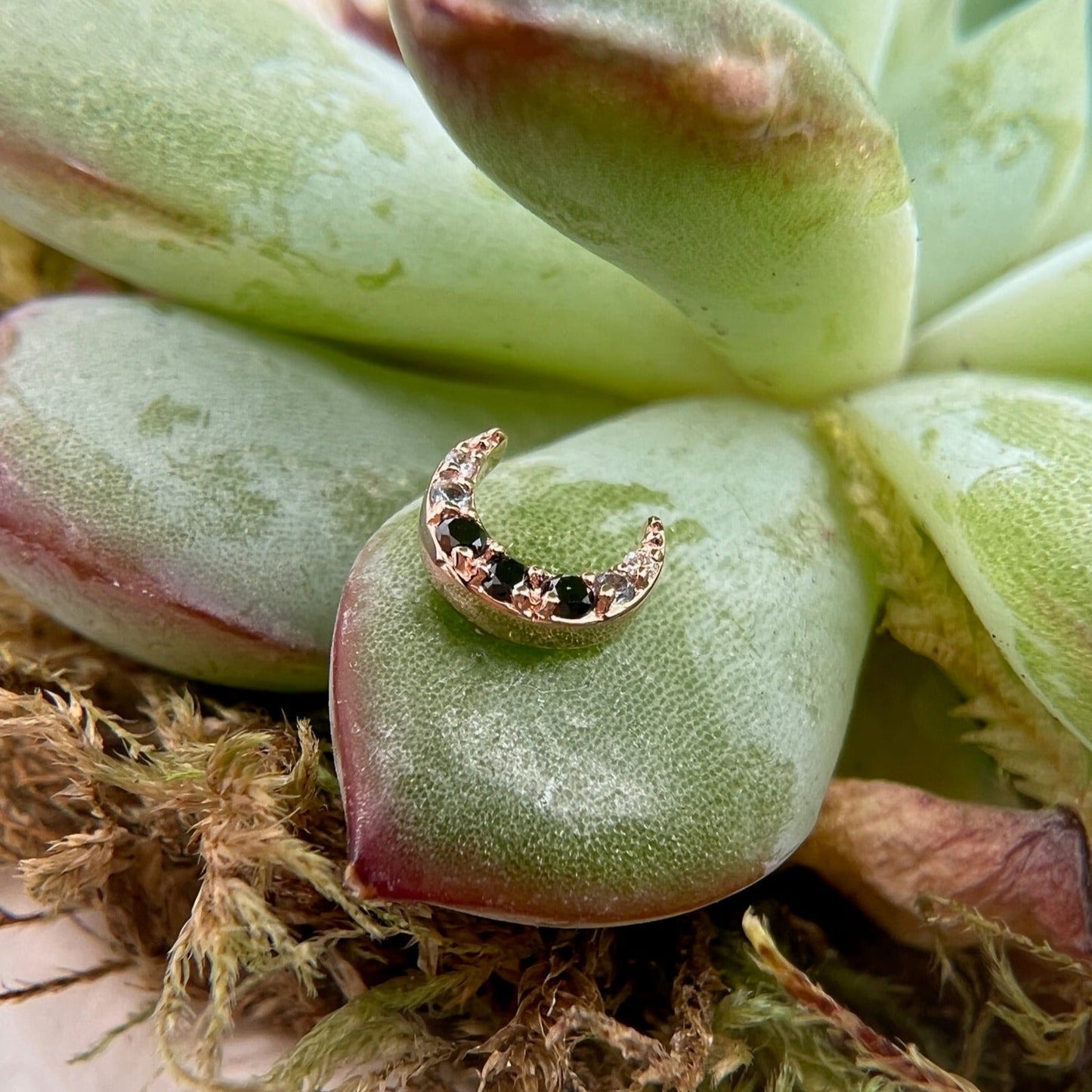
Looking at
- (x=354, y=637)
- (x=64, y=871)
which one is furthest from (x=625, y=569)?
(x=64, y=871)

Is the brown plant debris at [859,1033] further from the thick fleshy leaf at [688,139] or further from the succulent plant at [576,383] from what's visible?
the thick fleshy leaf at [688,139]

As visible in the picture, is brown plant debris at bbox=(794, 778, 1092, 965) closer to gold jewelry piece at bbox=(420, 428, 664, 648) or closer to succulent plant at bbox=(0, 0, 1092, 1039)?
succulent plant at bbox=(0, 0, 1092, 1039)

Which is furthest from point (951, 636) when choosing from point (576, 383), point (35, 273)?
point (35, 273)

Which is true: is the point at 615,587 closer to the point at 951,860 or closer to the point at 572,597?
the point at 572,597

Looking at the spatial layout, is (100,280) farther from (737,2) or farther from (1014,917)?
(1014,917)

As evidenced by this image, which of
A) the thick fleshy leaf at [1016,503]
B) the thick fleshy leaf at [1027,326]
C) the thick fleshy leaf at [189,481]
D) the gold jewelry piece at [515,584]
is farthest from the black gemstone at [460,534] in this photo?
the thick fleshy leaf at [1027,326]

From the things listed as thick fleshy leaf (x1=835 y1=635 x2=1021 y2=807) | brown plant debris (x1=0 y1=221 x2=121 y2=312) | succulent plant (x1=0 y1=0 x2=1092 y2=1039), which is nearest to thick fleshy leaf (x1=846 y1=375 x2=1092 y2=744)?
succulent plant (x1=0 y1=0 x2=1092 y2=1039)
